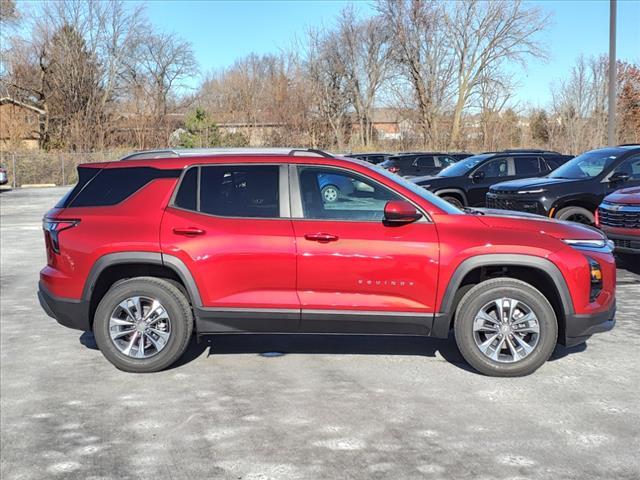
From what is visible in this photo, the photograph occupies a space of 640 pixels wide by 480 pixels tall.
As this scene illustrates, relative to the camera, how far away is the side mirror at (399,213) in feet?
16.1

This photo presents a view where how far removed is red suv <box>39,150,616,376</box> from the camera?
492cm

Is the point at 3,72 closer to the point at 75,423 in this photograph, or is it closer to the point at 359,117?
the point at 359,117

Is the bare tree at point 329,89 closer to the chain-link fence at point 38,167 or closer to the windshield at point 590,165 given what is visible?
the chain-link fence at point 38,167

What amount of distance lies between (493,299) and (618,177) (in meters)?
7.03

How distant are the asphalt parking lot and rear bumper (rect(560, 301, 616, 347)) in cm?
32

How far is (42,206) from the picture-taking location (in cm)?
2331

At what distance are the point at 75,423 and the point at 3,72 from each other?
161ft

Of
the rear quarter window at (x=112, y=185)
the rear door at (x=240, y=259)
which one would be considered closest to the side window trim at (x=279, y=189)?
the rear door at (x=240, y=259)

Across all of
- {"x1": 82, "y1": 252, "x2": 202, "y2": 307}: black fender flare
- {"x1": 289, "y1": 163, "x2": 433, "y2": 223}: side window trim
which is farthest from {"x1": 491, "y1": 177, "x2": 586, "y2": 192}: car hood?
{"x1": 82, "y1": 252, "x2": 202, "y2": 307}: black fender flare

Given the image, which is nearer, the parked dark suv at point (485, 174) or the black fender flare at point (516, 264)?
the black fender flare at point (516, 264)

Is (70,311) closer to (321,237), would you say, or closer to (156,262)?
(156,262)

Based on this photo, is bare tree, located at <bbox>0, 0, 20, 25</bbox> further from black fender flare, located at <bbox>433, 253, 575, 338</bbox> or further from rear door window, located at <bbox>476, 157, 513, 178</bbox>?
black fender flare, located at <bbox>433, 253, 575, 338</bbox>

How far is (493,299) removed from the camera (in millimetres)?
4945

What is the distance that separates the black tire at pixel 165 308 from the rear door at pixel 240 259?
0.17 metres
